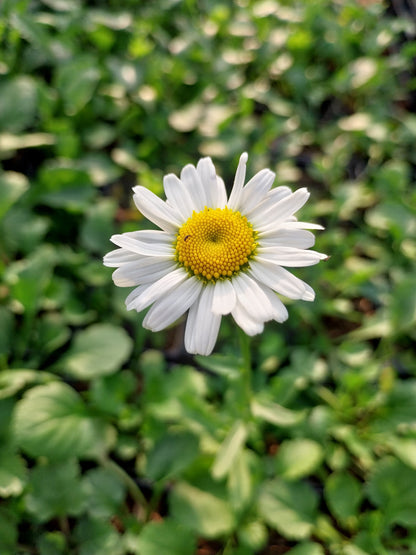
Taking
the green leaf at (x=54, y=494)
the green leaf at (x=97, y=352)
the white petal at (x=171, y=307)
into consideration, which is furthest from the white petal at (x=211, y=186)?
the green leaf at (x=54, y=494)

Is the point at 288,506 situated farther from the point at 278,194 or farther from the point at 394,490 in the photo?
the point at 278,194

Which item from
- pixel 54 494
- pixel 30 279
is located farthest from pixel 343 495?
pixel 30 279

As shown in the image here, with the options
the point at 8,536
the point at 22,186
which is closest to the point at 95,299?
the point at 22,186

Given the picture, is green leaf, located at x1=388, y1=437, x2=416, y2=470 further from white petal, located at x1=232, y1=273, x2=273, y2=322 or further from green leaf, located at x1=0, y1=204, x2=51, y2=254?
green leaf, located at x1=0, y1=204, x2=51, y2=254

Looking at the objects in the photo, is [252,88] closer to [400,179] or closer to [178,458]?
[400,179]

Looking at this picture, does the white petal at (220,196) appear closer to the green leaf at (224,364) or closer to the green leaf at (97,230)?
the green leaf at (224,364)

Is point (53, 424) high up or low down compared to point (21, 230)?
down
